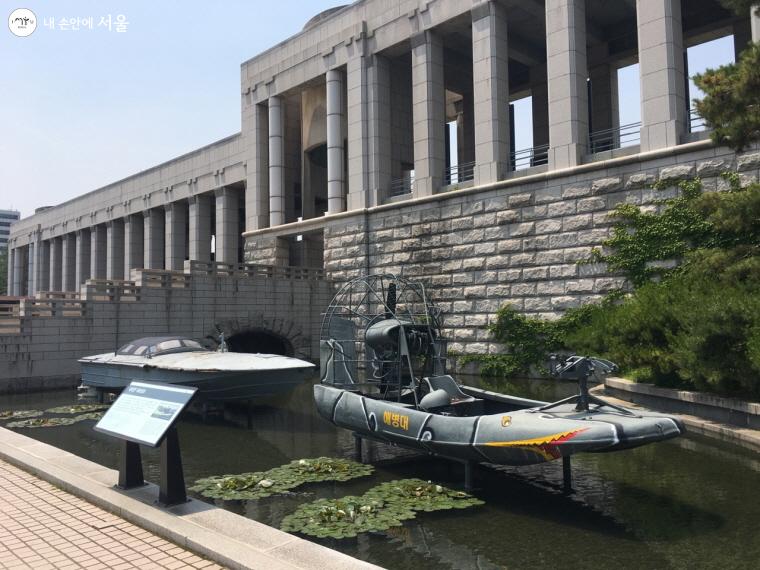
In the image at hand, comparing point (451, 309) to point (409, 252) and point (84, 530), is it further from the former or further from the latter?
point (84, 530)

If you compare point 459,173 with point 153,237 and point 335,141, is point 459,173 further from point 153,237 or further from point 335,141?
point 153,237

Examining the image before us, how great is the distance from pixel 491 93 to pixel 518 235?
563cm

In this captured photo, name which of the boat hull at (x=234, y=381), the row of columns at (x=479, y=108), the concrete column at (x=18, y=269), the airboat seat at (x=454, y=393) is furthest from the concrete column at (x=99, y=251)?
the airboat seat at (x=454, y=393)

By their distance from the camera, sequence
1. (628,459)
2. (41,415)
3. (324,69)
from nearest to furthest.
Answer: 1. (628,459)
2. (41,415)
3. (324,69)

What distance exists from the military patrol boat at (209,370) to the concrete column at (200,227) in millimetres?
23114

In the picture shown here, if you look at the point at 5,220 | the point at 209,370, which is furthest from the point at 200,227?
the point at 5,220

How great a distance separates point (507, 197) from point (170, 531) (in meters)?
18.6

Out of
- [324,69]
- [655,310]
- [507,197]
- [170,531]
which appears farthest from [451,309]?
[170,531]

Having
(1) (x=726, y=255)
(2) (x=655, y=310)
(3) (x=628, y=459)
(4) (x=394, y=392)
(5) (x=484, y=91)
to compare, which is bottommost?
(3) (x=628, y=459)

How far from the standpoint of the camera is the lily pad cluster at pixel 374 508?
706 cm

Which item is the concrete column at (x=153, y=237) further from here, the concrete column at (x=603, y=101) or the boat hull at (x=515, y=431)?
the boat hull at (x=515, y=431)

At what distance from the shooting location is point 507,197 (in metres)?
22.5

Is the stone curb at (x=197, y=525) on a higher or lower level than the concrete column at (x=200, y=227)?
lower

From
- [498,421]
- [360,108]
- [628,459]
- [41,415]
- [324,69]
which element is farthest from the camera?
[324,69]
